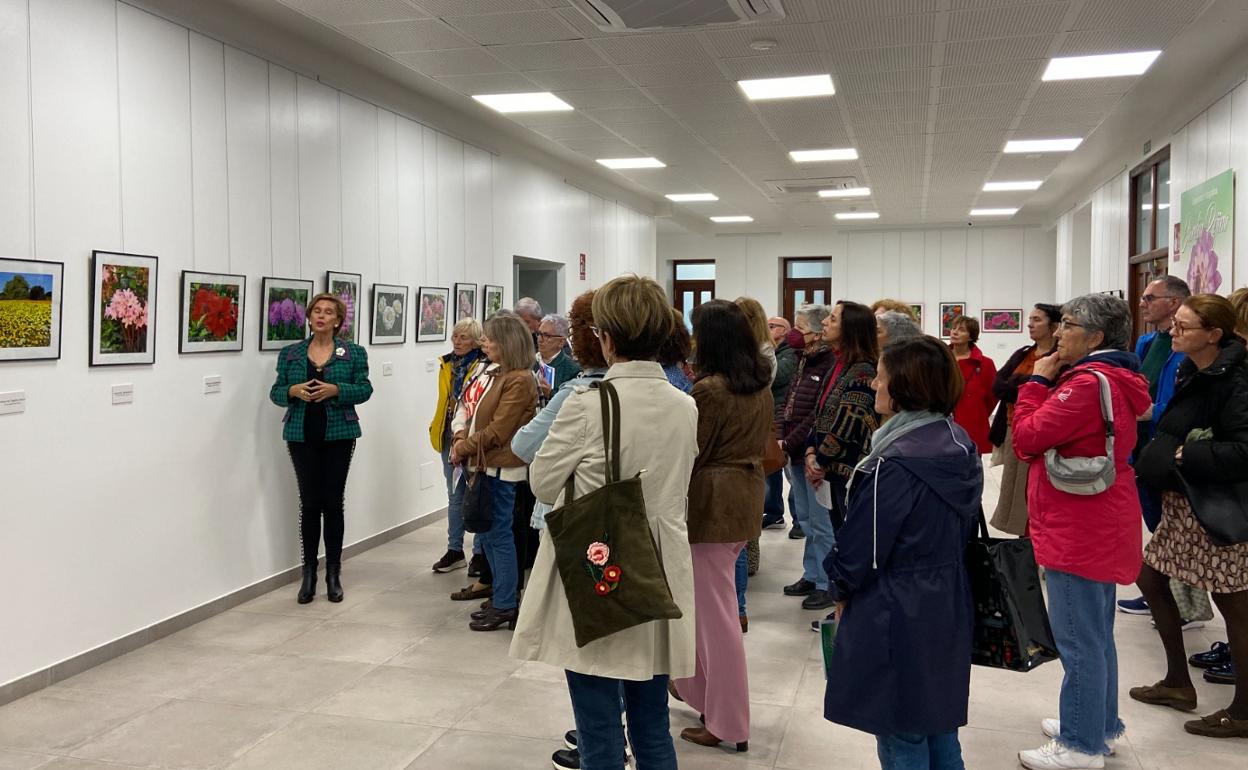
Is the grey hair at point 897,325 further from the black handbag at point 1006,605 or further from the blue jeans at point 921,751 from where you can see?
the blue jeans at point 921,751

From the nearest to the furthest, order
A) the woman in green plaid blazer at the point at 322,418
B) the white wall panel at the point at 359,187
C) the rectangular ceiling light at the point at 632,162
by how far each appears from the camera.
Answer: the woman in green plaid blazer at the point at 322,418, the white wall panel at the point at 359,187, the rectangular ceiling light at the point at 632,162

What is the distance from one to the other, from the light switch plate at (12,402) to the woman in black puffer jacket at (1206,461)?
4.84m

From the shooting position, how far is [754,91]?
725 centimetres

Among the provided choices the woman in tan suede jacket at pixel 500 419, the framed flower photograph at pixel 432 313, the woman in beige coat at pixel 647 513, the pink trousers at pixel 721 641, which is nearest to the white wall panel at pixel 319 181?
the framed flower photograph at pixel 432 313

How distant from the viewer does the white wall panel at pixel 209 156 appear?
17.5 feet

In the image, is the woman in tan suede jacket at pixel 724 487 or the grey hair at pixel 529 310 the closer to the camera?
the woman in tan suede jacket at pixel 724 487

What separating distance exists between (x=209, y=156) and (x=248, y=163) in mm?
340

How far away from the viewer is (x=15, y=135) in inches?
166

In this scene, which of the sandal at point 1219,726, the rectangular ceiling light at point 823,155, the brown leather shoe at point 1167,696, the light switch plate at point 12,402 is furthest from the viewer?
the rectangular ceiling light at point 823,155

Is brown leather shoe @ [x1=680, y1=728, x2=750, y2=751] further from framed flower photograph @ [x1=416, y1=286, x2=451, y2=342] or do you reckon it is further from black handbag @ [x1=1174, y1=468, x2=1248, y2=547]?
framed flower photograph @ [x1=416, y1=286, x2=451, y2=342]

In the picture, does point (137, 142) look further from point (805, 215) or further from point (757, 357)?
point (805, 215)

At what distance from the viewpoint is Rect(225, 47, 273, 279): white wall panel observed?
5633 mm

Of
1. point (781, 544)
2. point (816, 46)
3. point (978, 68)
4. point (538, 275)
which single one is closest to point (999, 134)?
point (978, 68)

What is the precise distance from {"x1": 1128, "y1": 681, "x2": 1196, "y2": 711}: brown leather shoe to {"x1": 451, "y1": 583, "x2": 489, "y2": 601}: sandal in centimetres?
347
